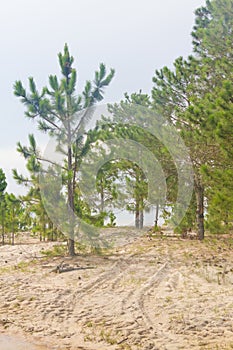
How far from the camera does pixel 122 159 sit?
16.8 metres

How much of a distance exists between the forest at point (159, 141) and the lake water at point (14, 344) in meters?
4.77

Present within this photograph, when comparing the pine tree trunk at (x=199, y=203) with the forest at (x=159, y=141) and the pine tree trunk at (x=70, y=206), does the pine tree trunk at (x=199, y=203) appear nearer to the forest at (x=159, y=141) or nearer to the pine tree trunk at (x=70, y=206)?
the forest at (x=159, y=141)

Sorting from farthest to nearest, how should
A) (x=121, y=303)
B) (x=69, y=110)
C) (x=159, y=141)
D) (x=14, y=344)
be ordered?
(x=159, y=141) < (x=69, y=110) < (x=121, y=303) < (x=14, y=344)

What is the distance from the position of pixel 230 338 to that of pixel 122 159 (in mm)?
12753

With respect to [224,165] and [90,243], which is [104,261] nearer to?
[90,243]

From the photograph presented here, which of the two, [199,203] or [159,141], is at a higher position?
[159,141]

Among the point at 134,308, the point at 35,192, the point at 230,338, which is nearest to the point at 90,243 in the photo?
the point at 35,192

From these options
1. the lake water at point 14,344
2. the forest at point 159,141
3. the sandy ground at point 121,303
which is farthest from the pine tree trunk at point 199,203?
the lake water at point 14,344

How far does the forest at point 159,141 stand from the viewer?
26.4 feet

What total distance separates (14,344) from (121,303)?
1937 millimetres

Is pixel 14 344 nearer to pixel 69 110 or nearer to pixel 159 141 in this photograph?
pixel 69 110

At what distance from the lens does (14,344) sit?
15.2 ft

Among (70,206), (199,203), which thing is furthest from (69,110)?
(199,203)

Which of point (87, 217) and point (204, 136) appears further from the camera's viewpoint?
point (87, 217)
